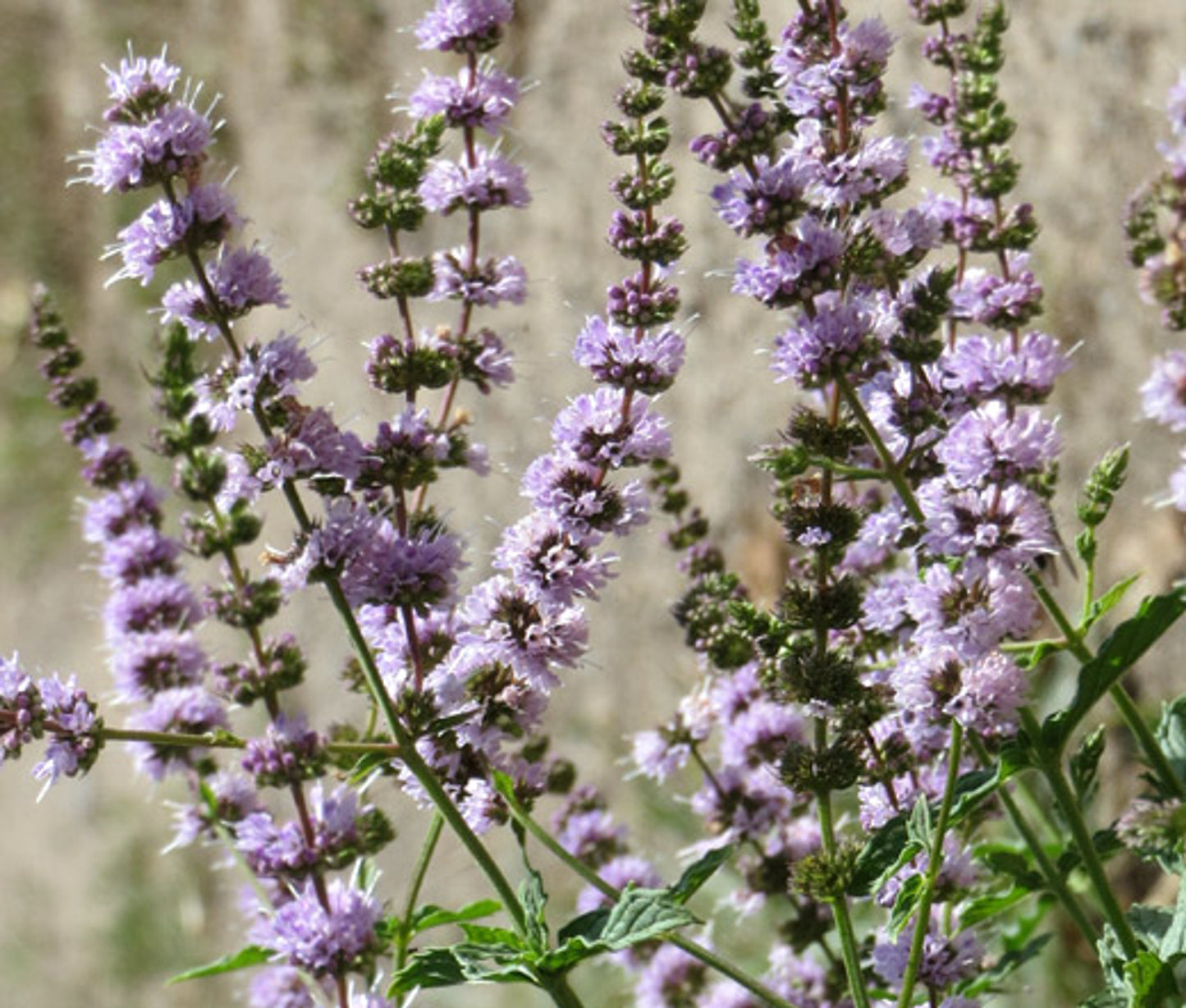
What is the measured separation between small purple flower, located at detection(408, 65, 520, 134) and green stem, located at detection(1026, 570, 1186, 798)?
566 mm

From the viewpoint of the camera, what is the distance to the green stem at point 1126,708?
51.6 inches

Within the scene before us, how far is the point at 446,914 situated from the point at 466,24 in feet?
2.26

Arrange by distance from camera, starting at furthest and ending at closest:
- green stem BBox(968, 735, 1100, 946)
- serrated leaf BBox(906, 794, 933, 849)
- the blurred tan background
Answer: the blurred tan background, green stem BBox(968, 735, 1100, 946), serrated leaf BBox(906, 794, 933, 849)

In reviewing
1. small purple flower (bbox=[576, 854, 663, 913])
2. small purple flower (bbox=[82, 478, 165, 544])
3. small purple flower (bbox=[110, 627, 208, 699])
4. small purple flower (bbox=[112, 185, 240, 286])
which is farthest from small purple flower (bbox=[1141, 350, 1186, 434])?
small purple flower (bbox=[82, 478, 165, 544])

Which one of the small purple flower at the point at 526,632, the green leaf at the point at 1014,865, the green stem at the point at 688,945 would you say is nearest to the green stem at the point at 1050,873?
the green leaf at the point at 1014,865

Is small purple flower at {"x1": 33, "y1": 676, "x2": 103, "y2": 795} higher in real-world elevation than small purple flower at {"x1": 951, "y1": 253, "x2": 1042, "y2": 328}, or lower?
lower

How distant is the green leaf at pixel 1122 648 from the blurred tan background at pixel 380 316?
0.82 metres

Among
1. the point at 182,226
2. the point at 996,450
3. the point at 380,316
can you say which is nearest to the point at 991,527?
the point at 996,450

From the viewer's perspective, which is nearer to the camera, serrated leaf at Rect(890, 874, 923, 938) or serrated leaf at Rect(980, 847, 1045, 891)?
serrated leaf at Rect(890, 874, 923, 938)

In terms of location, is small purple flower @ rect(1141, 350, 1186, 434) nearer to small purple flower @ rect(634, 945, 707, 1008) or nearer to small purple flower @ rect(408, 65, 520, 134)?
small purple flower @ rect(408, 65, 520, 134)

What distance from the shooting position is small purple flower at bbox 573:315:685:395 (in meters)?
1.25

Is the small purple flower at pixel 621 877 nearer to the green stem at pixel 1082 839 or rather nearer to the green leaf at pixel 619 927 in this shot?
the green leaf at pixel 619 927

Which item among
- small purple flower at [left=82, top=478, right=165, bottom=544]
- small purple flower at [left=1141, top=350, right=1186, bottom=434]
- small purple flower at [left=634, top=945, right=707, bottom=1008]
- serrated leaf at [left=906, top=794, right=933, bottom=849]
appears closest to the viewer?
small purple flower at [left=1141, top=350, right=1186, bottom=434]

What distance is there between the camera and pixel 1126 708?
1351mm
